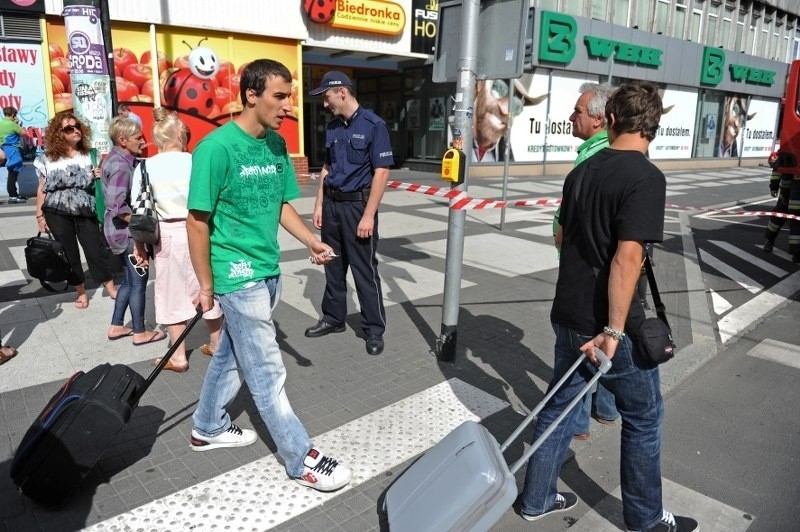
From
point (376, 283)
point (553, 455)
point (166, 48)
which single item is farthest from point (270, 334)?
point (166, 48)

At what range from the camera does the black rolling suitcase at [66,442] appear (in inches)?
104

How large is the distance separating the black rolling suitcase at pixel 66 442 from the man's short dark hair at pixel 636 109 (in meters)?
2.58

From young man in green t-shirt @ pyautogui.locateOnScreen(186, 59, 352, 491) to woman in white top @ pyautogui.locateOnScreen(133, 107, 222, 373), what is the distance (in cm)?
119

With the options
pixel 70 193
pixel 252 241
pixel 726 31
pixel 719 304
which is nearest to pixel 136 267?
pixel 70 193

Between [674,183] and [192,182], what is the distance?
20.5 metres

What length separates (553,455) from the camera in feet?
8.80

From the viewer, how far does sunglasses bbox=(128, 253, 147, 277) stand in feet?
14.1

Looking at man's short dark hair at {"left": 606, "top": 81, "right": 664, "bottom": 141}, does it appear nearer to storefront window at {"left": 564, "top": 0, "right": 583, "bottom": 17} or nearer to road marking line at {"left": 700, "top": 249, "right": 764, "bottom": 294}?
road marking line at {"left": 700, "top": 249, "right": 764, "bottom": 294}

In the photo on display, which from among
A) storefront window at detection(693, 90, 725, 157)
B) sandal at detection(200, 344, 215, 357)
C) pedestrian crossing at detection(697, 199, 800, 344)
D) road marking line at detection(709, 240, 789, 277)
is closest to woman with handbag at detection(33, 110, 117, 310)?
sandal at detection(200, 344, 215, 357)

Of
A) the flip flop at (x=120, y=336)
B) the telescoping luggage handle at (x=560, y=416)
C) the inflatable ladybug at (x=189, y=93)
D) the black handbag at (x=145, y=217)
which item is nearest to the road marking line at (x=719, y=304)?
the telescoping luggage handle at (x=560, y=416)

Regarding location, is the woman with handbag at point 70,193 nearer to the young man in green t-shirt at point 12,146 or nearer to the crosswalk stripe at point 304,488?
the crosswalk stripe at point 304,488

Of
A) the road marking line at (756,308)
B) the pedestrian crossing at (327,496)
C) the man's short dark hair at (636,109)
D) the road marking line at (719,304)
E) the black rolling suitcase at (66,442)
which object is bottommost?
the road marking line at (756,308)

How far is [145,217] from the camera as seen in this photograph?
12.5 ft

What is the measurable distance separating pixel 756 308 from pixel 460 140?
4136 mm
